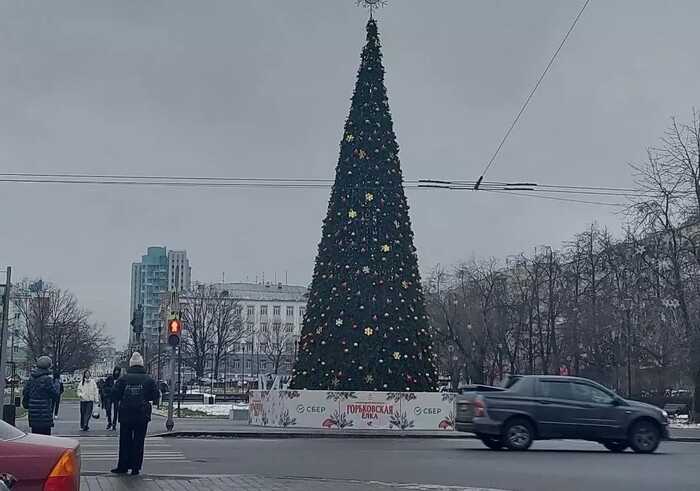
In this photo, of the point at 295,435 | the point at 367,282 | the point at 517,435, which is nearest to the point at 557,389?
the point at 517,435

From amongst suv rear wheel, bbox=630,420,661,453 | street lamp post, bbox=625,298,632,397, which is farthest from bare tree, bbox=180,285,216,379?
suv rear wheel, bbox=630,420,661,453

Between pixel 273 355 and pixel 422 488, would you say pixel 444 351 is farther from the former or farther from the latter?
pixel 422 488

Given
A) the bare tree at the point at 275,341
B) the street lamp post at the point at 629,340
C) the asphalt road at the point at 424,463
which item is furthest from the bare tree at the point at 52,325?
the asphalt road at the point at 424,463

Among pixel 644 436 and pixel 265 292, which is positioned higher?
pixel 265 292

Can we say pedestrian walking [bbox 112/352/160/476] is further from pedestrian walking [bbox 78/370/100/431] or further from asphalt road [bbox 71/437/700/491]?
pedestrian walking [bbox 78/370/100/431]

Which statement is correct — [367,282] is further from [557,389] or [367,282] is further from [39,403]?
[39,403]

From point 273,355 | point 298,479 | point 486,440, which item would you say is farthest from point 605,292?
point 273,355

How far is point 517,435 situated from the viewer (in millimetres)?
22031

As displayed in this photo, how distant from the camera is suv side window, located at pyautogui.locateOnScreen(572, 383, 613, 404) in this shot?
74.2 ft

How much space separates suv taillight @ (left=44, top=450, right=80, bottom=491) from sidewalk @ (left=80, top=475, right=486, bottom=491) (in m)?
5.58

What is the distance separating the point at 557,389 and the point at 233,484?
11414 mm

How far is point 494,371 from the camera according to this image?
74688mm

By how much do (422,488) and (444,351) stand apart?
201ft

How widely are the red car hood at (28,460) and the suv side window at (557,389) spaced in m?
16.9
